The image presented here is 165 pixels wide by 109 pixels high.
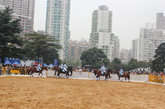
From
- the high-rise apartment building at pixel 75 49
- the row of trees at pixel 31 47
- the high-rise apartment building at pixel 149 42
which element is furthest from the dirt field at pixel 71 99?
the high-rise apartment building at pixel 75 49

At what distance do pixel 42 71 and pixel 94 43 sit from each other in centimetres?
12968

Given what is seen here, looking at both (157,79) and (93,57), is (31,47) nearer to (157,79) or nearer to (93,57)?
(157,79)

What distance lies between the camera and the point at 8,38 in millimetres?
36906

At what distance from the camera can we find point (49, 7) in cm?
14200

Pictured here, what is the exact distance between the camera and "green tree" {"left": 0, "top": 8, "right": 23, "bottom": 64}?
3691 centimetres

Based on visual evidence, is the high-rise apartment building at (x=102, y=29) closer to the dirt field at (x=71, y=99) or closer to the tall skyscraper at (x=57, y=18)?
the tall skyscraper at (x=57, y=18)

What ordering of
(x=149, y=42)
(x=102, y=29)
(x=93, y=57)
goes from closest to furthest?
(x=93, y=57)
(x=102, y=29)
(x=149, y=42)

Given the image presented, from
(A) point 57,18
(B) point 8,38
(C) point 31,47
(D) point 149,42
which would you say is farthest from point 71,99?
(D) point 149,42

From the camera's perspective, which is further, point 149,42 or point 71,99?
point 149,42

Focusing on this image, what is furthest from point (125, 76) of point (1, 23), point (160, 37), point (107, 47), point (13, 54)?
point (160, 37)

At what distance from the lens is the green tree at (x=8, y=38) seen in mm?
36906

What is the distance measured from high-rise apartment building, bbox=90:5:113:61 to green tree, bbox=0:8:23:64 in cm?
11100

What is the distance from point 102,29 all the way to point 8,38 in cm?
12669

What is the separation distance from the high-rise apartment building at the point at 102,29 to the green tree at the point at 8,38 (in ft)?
364
